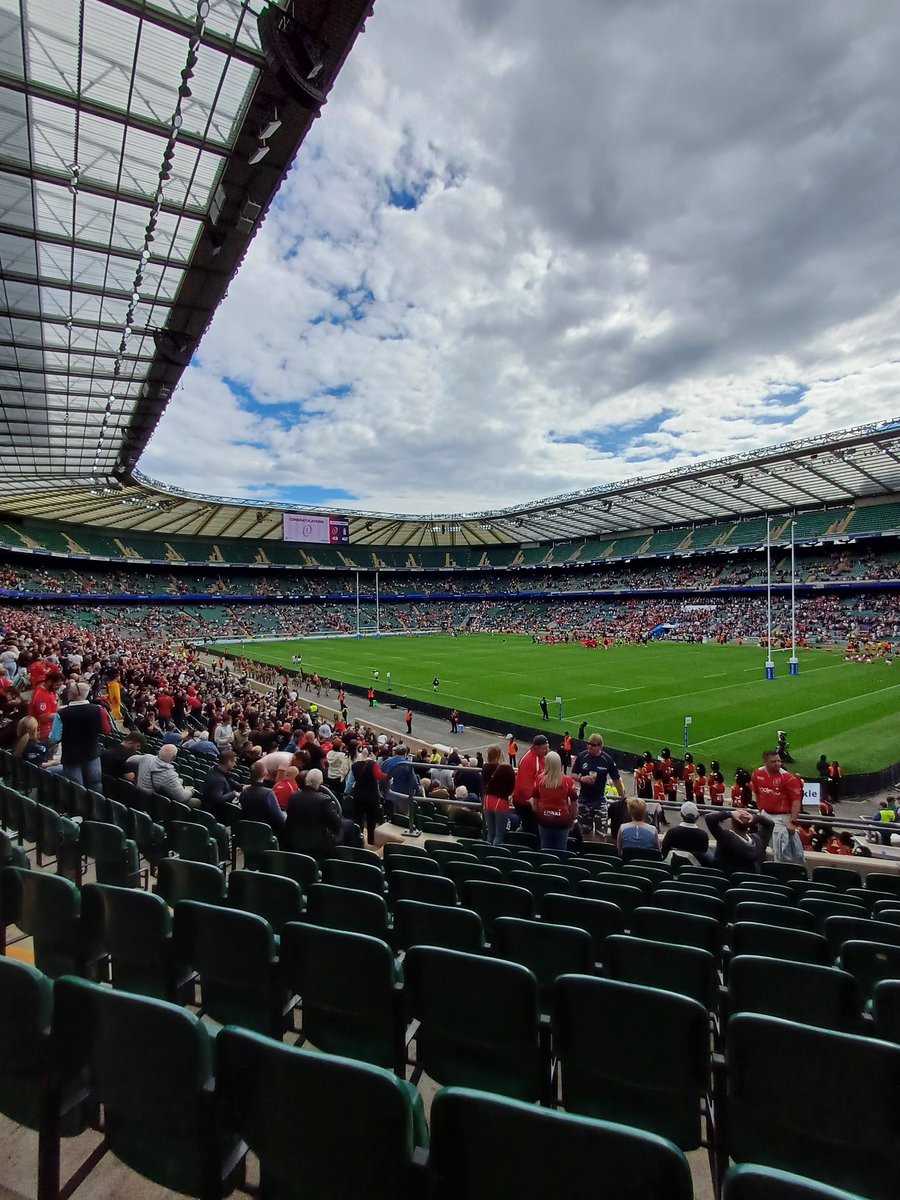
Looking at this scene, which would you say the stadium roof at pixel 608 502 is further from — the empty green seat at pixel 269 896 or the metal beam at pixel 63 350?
the empty green seat at pixel 269 896

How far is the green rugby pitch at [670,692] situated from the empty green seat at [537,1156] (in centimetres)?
2165

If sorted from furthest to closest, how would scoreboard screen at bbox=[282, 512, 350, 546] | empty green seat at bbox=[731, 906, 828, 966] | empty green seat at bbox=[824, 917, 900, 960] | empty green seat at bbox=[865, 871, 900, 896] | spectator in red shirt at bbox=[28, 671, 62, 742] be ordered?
scoreboard screen at bbox=[282, 512, 350, 546], spectator in red shirt at bbox=[28, 671, 62, 742], empty green seat at bbox=[865, 871, 900, 896], empty green seat at bbox=[824, 917, 900, 960], empty green seat at bbox=[731, 906, 828, 966]

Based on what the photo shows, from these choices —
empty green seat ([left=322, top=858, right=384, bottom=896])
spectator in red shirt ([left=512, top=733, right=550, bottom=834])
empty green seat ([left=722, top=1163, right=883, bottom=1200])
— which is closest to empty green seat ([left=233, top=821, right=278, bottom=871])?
empty green seat ([left=322, top=858, right=384, bottom=896])

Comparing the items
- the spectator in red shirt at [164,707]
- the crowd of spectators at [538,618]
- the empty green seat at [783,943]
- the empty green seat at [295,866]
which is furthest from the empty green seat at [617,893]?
the crowd of spectators at [538,618]

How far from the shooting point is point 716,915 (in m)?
4.89

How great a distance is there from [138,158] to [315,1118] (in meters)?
15.8

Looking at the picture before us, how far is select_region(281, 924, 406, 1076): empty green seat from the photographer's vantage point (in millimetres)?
2900

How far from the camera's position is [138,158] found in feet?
41.3

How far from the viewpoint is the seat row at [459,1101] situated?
1.58 meters

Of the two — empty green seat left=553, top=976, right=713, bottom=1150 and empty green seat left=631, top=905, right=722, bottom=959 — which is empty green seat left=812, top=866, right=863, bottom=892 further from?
empty green seat left=553, top=976, right=713, bottom=1150

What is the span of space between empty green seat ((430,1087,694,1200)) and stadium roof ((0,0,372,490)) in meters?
11.6

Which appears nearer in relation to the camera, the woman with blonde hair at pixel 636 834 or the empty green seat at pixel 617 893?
the empty green seat at pixel 617 893

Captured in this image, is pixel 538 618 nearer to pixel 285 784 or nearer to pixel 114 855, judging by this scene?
pixel 285 784

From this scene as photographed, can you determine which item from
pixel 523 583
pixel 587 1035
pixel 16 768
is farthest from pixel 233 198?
pixel 523 583
